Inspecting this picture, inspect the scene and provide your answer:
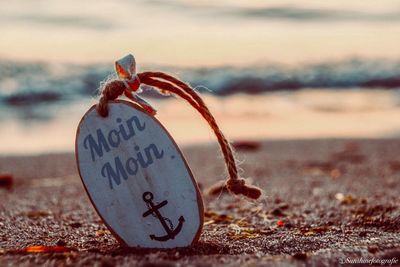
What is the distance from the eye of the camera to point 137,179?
334cm

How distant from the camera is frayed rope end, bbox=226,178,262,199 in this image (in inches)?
139

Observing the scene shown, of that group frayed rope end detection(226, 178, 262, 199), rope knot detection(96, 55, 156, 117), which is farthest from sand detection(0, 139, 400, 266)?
rope knot detection(96, 55, 156, 117)

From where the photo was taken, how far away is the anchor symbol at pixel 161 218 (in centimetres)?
328

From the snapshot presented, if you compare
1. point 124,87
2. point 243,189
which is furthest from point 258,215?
point 124,87

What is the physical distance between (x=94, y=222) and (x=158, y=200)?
1031 mm

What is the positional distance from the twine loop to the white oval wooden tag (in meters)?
0.09

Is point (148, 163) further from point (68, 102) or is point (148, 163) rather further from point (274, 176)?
point (68, 102)

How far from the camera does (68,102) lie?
12.8 metres

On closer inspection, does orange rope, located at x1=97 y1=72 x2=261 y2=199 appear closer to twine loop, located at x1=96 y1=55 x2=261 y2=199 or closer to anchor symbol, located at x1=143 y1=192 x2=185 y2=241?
twine loop, located at x1=96 y1=55 x2=261 y2=199

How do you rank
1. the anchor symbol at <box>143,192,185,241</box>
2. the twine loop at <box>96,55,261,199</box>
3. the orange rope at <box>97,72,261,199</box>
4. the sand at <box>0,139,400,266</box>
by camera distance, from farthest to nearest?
the orange rope at <box>97,72,261,199</box>, the twine loop at <box>96,55,261,199</box>, the anchor symbol at <box>143,192,185,241</box>, the sand at <box>0,139,400,266</box>

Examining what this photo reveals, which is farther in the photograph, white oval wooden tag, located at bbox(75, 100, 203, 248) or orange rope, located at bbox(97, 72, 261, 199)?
orange rope, located at bbox(97, 72, 261, 199)

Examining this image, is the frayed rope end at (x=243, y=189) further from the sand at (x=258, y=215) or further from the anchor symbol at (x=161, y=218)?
the anchor symbol at (x=161, y=218)

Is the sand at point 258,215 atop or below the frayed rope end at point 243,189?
below

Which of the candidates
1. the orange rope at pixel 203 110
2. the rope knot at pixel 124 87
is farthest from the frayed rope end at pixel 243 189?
the rope knot at pixel 124 87
